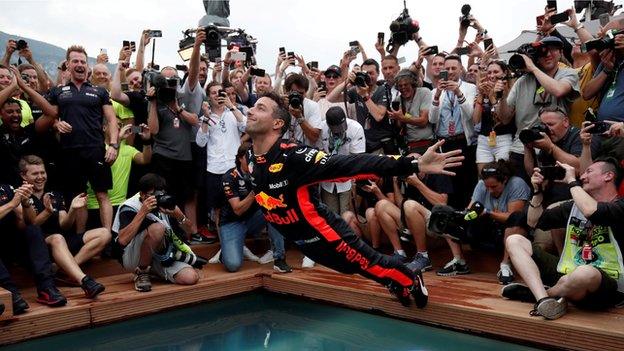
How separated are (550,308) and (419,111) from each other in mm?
2748

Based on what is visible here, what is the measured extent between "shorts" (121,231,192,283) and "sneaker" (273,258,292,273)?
0.85 meters

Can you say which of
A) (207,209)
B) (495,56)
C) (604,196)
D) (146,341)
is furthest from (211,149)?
(604,196)

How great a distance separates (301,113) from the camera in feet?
18.6

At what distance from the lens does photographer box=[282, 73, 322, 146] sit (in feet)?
18.4

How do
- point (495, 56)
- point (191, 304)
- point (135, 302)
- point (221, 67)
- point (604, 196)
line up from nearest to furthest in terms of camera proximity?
point (604, 196) < point (135, 302) < point (191, 304) < point (495, 56) < point (221, 67)

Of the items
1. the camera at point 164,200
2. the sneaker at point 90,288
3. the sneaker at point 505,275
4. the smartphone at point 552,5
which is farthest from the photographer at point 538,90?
the sneaker at point 90,288

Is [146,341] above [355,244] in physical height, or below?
below

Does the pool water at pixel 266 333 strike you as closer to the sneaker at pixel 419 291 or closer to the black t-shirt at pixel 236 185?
the sneaker at pixel 419 291

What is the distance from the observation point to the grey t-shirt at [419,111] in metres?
5.83

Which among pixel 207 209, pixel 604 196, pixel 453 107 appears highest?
pixel 453 107

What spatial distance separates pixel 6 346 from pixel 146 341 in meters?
0.93

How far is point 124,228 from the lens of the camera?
486 cm

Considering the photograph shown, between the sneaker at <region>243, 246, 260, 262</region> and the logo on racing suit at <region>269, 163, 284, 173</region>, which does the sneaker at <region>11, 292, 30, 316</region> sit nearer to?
the logo on racing suit at <region>269, 163, 284, 173</region>

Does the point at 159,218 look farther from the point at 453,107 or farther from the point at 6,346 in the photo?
the point at 453,107
